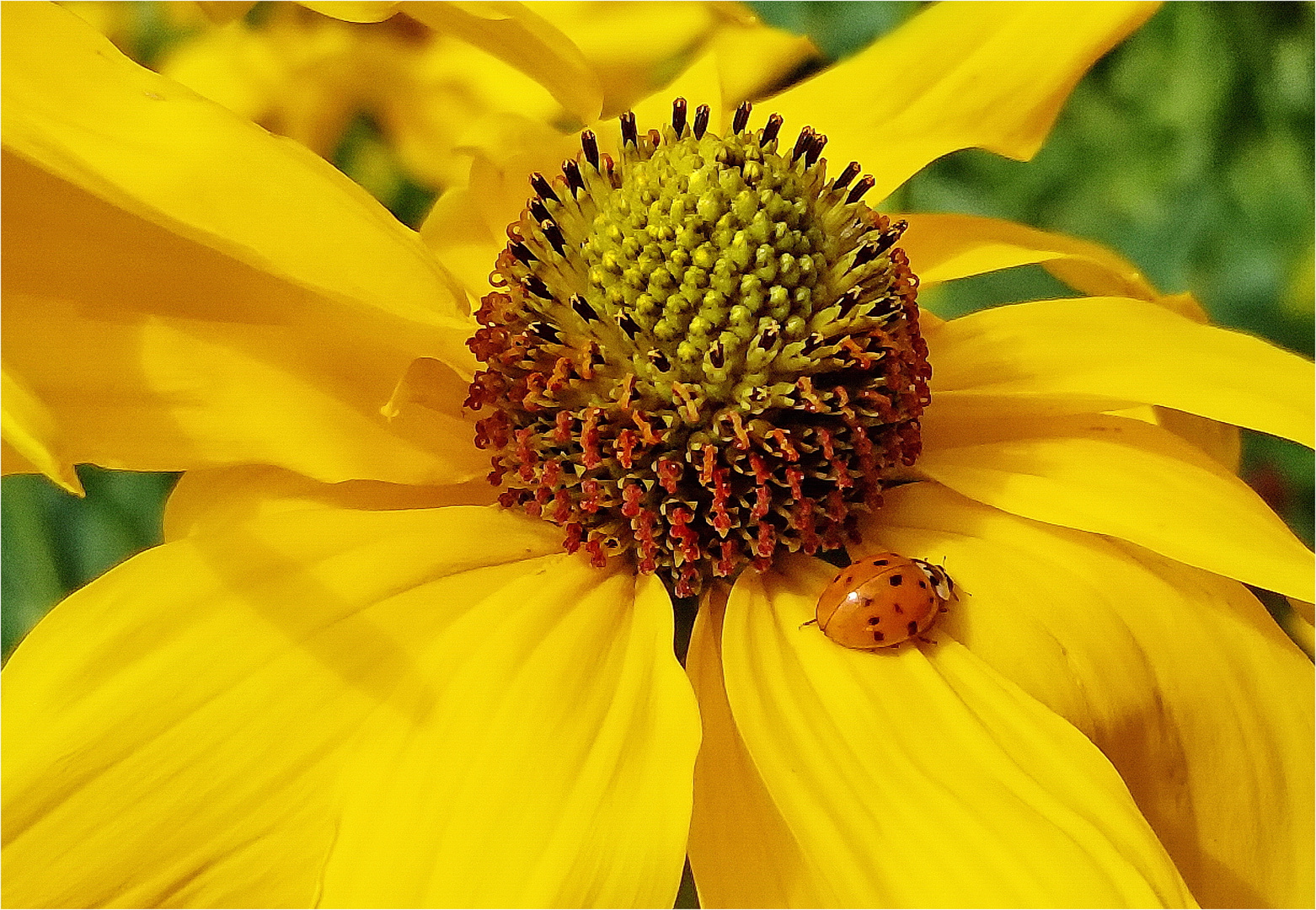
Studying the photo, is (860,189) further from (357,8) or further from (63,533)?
(63,533)

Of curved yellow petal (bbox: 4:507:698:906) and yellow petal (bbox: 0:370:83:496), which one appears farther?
curved yellow petal (bbox: 4:507:698:906)

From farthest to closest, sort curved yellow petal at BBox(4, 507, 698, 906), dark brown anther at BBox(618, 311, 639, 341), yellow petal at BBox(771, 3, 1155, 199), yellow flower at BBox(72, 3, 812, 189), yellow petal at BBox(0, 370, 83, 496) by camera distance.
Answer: yellow flower at BBox(72, 3, 812, 189), yellow petal at BBox(771, 3, 1155, 199), dark brown anther at BBox(618, 311, 639, 341), curved yellow petal at BBox(4, 507, 698, 906), yellow petal at BBox(0, 370, 83, 496)

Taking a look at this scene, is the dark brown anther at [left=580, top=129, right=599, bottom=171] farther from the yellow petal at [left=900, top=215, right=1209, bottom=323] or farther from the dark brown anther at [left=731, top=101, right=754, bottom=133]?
the yellow petal at [left=900, top=215, right=1209, bottom=323]

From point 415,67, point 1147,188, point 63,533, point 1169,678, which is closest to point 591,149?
point 1169,678

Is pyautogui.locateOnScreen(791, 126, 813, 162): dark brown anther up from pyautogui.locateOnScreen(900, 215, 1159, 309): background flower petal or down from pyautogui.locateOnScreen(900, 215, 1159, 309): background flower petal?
up

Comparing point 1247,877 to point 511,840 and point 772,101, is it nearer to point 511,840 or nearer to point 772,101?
point 511,840

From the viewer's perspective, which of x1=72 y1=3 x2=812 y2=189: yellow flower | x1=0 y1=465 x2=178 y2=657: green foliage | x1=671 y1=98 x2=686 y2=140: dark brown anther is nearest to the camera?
x1=671 y1=98 x2=686 y2=140: dark brown anther

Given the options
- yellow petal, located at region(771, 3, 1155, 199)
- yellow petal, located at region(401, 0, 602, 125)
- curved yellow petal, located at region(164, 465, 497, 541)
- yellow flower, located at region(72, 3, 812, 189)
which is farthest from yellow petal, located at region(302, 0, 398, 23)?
yellow flower, located at region(72, 3, 812, 189)
